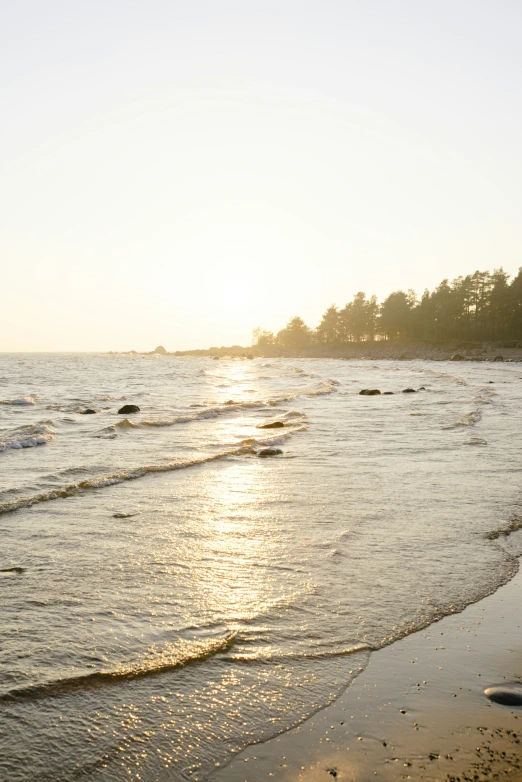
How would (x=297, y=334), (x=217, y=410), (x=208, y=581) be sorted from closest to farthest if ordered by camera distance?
(x=208, y=581) < (x=217, y=410) < (x=297, y=334)

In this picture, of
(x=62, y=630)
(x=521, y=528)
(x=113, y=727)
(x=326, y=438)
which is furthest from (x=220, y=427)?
(x=113, y=727)

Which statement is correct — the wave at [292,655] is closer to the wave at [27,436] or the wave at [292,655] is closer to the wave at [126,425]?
the wave at [27,436]

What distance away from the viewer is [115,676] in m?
3.52

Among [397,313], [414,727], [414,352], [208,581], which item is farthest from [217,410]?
[397,313]

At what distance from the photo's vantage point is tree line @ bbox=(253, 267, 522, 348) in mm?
97875

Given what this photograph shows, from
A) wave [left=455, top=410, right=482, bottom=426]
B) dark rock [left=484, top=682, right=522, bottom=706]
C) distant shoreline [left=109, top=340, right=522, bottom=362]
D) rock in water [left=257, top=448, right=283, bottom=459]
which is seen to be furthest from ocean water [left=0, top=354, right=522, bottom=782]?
distant shoreline [left=109, top=340, right=522, bottom=362]

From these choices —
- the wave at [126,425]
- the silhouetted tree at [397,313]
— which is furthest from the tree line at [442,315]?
the wave at [126,425]

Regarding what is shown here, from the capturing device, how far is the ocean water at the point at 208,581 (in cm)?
309

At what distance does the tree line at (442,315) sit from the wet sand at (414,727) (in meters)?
101

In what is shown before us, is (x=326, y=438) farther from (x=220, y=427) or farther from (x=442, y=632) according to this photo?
(x=442, y=632)

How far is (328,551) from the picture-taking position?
5938 millimetres

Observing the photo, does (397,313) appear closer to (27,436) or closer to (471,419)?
(471,419)

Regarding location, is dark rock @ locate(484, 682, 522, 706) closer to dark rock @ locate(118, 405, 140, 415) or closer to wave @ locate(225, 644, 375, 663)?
wave @ locate(225, 644, 375, 663)

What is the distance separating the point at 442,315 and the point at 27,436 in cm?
10391
